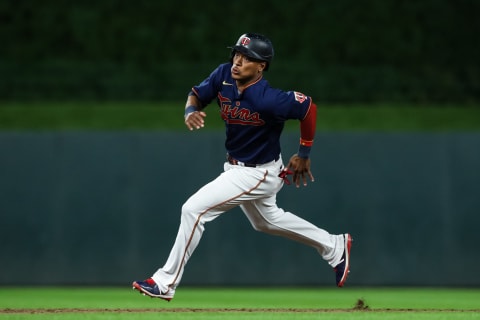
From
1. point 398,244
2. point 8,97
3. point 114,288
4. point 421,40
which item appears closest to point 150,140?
point 114,288

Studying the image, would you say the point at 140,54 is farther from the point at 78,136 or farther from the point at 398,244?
the point at 398,244

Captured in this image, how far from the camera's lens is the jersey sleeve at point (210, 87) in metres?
6.95

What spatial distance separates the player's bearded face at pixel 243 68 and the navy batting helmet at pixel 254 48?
0.04 metres

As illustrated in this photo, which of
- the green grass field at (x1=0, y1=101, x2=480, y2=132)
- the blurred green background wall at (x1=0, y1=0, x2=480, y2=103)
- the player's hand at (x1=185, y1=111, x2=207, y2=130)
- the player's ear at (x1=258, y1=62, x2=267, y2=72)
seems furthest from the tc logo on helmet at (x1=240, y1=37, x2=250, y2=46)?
the blurred green background wall at (x1=0, y1=0, x2=480, y2=103)

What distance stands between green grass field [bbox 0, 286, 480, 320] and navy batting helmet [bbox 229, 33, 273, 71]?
1.80 metres

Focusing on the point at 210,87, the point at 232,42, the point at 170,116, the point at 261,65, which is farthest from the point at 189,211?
the point at 232,42

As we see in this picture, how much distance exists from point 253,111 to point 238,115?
0.39 feet

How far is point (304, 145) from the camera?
6.89 meters

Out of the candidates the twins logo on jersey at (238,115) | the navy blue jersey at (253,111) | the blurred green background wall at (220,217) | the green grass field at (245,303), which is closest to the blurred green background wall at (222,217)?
the blurred green background wall at (220,217)

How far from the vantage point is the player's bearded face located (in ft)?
22.0

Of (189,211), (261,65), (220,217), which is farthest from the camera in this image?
(220,217)

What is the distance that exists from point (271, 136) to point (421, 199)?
15.0ft

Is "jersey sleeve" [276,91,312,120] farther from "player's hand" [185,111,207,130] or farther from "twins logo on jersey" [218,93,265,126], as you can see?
"player's hand" [185,111,207,130]

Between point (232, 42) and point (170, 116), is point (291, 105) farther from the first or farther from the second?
point (232, 42)
